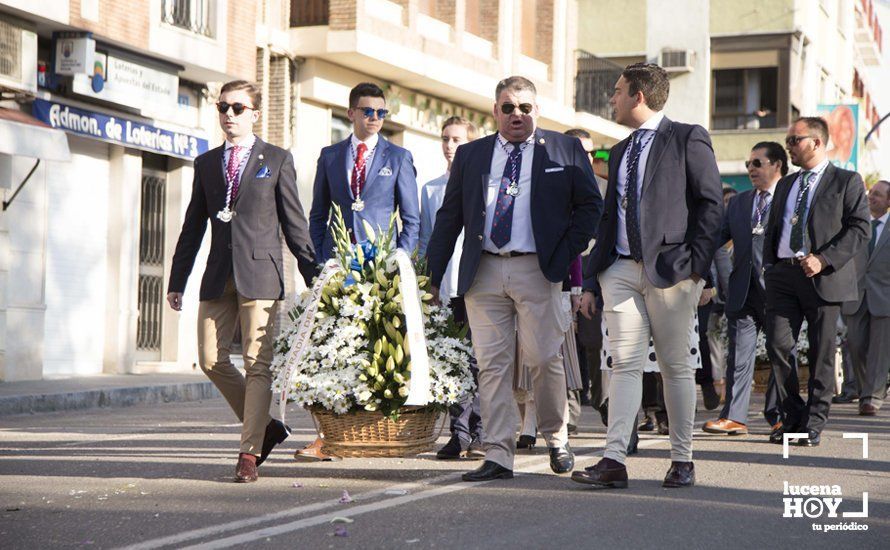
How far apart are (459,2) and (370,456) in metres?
22.0

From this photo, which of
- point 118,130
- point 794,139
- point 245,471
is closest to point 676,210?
point 245,471

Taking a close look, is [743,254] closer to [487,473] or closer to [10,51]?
[487,473]

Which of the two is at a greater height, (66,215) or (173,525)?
(66,215)

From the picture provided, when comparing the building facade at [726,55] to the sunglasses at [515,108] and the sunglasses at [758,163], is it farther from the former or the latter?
the sunglasses at [515,108]

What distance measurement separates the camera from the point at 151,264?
22281mm

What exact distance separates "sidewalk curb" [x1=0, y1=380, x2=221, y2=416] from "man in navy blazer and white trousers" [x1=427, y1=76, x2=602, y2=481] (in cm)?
801

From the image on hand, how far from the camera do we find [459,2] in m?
29.5

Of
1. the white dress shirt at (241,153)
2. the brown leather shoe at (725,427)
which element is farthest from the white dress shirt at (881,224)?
the white dress shirt at (241,153)

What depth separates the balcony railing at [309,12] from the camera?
25734 mm

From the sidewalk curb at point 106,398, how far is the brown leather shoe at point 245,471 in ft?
24.4

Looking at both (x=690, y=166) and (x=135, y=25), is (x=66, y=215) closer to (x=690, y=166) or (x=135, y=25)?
(x=135, y=25)

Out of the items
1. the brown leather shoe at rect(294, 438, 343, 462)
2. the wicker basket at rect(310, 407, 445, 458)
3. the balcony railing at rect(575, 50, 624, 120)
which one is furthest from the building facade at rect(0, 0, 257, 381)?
the balcony railing at rect(575, 50, 624, 120)

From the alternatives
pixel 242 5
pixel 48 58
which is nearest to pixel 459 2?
pixel 242 5

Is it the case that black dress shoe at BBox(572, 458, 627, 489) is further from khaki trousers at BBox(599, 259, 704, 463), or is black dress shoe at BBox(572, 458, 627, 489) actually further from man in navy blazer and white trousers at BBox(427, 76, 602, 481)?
man in navy blazer and white trousers at BBox(427, 76, 602, 481)
